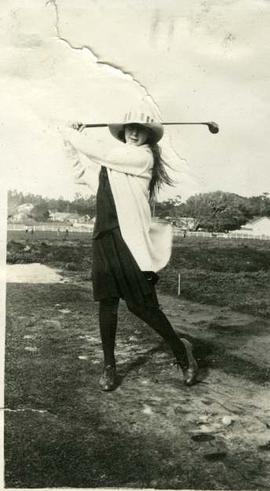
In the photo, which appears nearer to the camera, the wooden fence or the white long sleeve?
the white long sleeve

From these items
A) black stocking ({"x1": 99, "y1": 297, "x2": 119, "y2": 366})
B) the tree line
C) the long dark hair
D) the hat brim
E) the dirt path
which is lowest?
the dirt path

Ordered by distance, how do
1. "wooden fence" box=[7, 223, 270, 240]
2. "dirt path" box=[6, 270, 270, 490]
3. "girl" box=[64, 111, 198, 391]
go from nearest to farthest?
"dirt path" box=[6, 270, 270, 490] < "girl" box=[64, 111, 198, 391] < "wooden fence" box=[7, 223, 270, 240]

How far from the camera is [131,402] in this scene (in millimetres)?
1979

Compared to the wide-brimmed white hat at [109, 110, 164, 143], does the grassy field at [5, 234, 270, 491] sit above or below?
below

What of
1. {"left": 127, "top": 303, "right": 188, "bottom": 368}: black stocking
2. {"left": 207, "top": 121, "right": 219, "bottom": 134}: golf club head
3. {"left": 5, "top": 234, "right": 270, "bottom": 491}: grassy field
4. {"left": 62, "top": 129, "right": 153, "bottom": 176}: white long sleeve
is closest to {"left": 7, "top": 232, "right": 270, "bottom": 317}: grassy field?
{"left": 5, "top": 234, "right": 270, "bottom": 491}: grassy field

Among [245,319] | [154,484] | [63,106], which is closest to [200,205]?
[245,319]

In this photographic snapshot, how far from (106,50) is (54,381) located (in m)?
1.18

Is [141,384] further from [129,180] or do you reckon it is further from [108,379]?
[129,180]

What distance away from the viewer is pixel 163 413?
196cm

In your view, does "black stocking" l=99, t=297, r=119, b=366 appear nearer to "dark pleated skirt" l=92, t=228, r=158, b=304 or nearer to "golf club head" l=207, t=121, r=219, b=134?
"dark pleated skirt" l=92, t=228, r=158, b=304

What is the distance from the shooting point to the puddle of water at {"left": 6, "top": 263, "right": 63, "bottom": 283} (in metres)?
2.14

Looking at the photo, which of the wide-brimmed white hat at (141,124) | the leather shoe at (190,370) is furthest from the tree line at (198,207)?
the leather shoe at (190,370)

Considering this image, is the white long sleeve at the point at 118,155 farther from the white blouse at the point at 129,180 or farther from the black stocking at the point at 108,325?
the black stocking at the point at 108,325

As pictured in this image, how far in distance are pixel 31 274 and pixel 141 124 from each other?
0.66m
